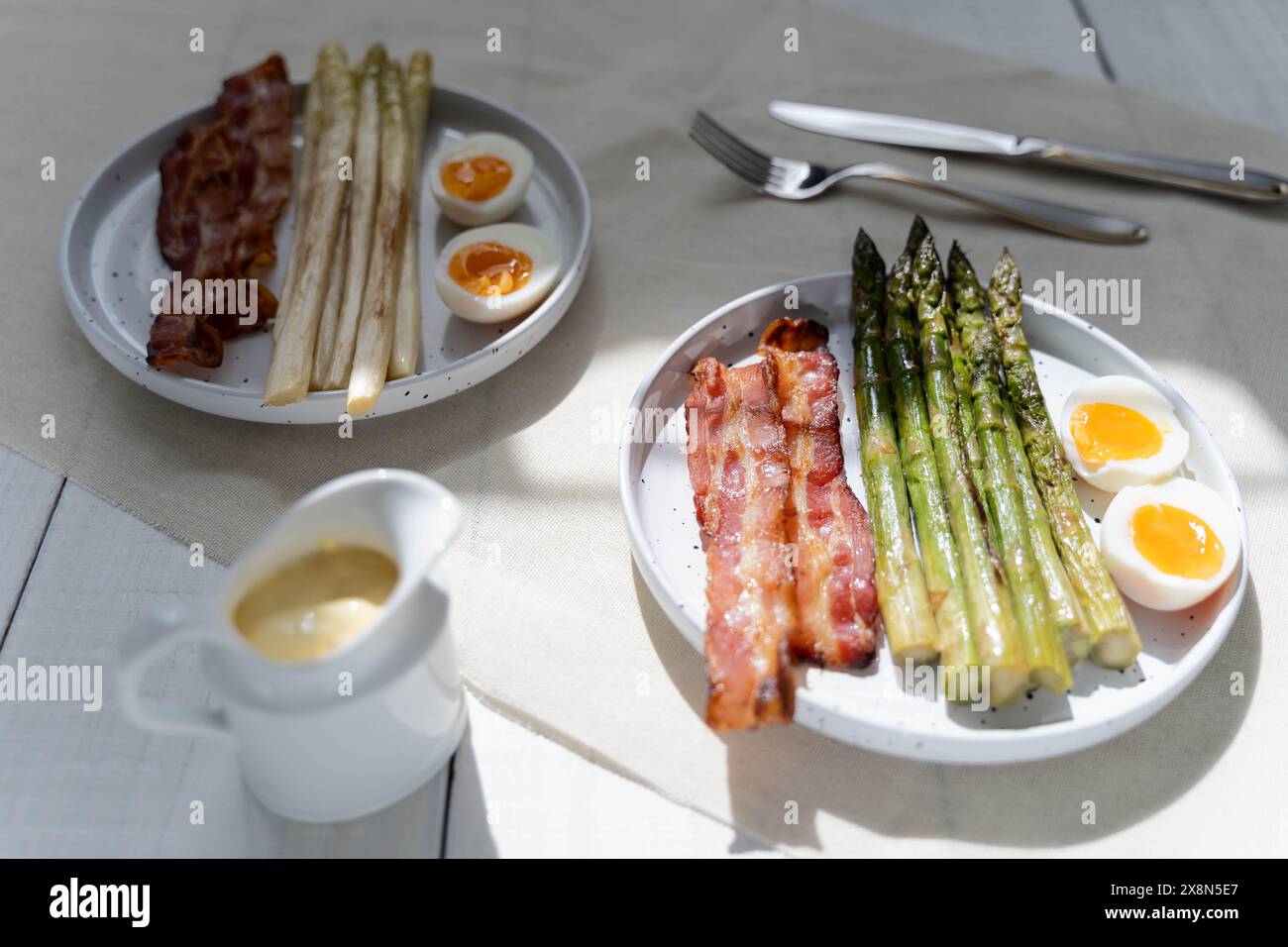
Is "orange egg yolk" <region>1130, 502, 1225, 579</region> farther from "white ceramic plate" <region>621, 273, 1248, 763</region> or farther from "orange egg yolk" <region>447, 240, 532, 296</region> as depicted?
"orange egg yolk" <region>447, 240, 532, 296</region>

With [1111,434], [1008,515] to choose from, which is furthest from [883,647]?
[1111,434]

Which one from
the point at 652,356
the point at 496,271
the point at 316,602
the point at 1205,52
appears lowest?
the point at 316,602

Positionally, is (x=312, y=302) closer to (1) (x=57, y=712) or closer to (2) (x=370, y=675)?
(1) (x=57, y=712)

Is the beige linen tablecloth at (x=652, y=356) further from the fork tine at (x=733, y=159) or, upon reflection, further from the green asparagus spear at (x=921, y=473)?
the green asparagus spear at (x=921, y=473)

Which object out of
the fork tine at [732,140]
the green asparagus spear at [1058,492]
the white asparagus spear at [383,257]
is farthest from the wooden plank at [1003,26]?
the white asparagus spear at [383,257]

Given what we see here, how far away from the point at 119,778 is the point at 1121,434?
264 cm

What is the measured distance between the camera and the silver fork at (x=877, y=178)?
12.3 feet

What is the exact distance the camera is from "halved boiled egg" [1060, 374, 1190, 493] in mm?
2768

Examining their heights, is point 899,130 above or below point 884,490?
above

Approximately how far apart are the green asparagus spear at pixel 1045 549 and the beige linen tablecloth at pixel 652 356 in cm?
28

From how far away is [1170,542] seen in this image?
257 cm

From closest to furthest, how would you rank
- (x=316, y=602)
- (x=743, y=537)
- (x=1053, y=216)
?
(x=316, y=602)
(x=743, y=537)
(x=1053, y=216)

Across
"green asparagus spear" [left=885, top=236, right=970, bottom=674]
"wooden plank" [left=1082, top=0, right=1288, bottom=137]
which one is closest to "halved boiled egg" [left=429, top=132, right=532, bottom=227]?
"green asparagus spear" [left=885, top=236, right=970, bottom=674]

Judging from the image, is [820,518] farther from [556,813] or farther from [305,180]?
[305,180]
